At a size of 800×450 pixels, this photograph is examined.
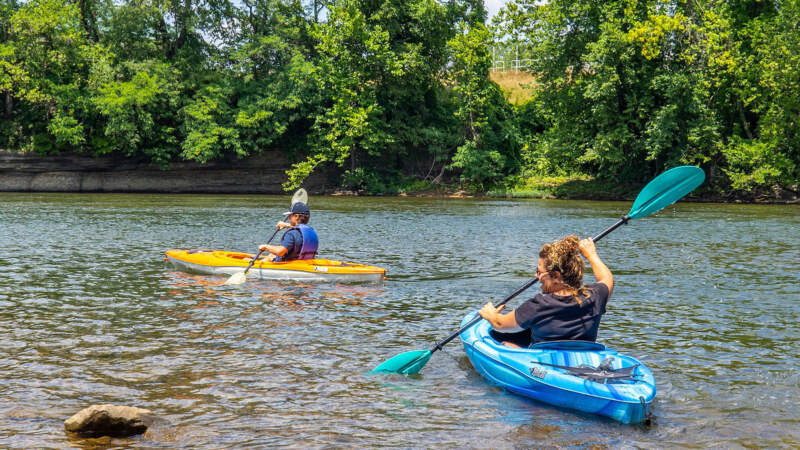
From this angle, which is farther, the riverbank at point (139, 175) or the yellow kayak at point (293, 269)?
the riverbank at point (139, 175)

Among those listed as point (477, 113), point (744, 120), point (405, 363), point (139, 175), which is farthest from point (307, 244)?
point (139, 175)

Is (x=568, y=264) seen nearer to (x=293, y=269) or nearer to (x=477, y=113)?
(x=293, y=269)

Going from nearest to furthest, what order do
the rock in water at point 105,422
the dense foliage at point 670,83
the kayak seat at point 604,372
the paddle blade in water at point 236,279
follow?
the rock in water at point 105,422 → the kayak seat at point 604,372 → the paddle blade in water at point 236,279 → the dense foliage at point 670,83

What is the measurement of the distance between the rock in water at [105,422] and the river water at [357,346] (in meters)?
0.08

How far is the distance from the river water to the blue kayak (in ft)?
0.41

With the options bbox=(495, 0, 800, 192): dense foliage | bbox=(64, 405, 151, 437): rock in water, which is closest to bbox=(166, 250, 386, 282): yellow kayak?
bbox=(64, 405, 151, 437): rock in water

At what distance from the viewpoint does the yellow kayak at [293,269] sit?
38.2ft

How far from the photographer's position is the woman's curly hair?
5844 millimetres

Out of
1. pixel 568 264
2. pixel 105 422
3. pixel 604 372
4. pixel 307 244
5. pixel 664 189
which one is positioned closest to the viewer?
pixel 105 422

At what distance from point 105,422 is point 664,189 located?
5.98 metres

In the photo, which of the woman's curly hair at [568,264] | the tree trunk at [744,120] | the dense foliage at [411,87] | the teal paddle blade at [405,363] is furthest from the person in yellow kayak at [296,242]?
the tree trunk at [744,120]

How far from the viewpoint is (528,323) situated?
6.09 meters

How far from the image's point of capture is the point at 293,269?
1182 cm

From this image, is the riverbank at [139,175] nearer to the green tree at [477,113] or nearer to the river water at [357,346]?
the green tree at [477,113]
